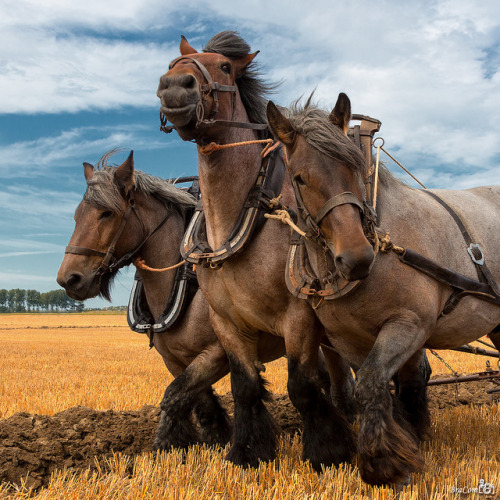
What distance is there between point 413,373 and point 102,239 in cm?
278

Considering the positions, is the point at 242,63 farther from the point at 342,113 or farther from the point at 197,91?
the point at 342,113

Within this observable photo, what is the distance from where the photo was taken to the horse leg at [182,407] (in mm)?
4152

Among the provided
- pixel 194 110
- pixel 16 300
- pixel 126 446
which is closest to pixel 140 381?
pixel 126 446

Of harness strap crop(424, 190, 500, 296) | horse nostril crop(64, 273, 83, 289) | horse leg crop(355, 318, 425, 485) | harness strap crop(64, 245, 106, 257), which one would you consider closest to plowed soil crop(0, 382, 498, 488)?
horse nostril crop(64, 273, 83, 289)

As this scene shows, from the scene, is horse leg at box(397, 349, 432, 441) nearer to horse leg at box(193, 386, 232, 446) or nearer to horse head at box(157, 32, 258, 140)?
horse leg at box(193, 386, 232, 446)

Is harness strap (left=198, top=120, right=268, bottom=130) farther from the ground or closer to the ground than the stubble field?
farther from the ground

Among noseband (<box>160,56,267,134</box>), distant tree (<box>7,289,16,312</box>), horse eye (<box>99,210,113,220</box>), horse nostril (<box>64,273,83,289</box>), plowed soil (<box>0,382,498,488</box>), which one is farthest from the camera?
distant tree (<box>7,289,16,312</box>)

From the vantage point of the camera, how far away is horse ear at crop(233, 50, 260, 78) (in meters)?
4.09

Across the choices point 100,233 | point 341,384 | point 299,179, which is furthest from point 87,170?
point 341,384

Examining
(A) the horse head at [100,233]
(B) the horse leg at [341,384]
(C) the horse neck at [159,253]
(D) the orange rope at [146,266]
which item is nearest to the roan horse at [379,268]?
(B) the horse leg at [341,384]

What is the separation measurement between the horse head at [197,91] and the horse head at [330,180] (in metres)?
0.55

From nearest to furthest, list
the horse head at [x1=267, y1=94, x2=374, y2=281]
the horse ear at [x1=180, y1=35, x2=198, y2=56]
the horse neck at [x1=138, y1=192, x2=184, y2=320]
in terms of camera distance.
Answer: the horse head at [x1=267, y1=94, x2=374, y2=281], the horse ear at [x1=180, y1=35, x2=198, y2=56], the horse neck at [x1=138, y1=192, x2=184, y2=320]

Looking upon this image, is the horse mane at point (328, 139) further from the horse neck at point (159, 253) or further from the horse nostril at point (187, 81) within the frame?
the horse neck at point (159, 253)

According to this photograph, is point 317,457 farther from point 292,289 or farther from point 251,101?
point 251,101
